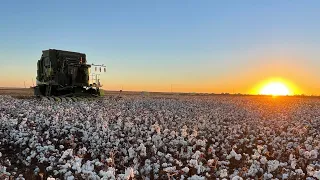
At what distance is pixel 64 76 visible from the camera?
113 feet

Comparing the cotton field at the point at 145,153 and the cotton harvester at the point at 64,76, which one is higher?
the cotton harvester at the point at 64,76

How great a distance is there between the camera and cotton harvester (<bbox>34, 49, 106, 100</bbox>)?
3438 cm

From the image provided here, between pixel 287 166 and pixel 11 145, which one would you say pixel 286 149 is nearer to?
pixel 287 166

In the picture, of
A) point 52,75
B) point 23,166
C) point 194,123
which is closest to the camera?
point 23,166

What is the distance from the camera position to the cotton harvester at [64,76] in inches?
1353

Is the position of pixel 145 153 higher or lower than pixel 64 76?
lower

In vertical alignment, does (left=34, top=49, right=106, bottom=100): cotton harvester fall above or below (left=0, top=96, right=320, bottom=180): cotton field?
above

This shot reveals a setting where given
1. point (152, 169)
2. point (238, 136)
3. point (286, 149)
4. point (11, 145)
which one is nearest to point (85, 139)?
point (11, 145)

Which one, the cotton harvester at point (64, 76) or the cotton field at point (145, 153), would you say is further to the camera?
the cotton harvester at point (64, 76)

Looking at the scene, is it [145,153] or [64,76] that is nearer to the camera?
[145,153]

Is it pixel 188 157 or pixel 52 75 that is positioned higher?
pixel 52 75

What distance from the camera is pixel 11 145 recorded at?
11945 mm

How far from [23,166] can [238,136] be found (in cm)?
736

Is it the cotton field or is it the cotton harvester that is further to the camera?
the cotton harvester
